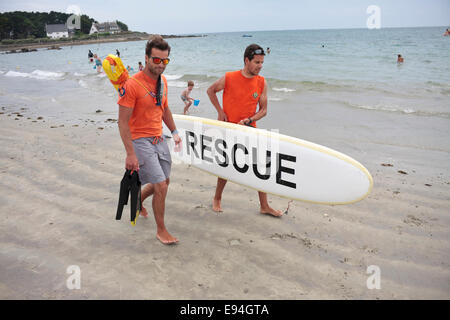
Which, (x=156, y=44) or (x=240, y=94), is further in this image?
(x=240, y=94)

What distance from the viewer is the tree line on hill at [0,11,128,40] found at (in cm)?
8612

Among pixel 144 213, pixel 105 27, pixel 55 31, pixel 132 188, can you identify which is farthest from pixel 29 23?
pixel 132 188

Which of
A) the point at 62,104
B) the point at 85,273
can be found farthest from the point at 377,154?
the point at 62,104

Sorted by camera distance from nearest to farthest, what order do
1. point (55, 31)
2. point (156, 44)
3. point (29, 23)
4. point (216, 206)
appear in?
point (156, 44), point (216, 206), point (29, 23), point (55, 31)

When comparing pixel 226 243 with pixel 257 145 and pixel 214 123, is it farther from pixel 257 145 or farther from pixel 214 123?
pixel 214 123

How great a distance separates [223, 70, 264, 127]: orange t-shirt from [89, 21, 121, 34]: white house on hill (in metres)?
122

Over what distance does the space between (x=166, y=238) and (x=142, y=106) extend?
1.27m

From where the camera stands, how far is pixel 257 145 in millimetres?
3084

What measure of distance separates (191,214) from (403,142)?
4855mm

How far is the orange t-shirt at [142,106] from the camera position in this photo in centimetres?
237

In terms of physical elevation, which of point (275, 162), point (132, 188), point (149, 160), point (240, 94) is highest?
point (240, 94)

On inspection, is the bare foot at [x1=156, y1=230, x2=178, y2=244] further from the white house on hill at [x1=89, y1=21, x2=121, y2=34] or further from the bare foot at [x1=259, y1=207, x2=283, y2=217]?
the white house on hill at [x1=89, y1=21, x2=121, y2=34]

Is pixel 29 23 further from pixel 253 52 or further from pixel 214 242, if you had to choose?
pixel 214 242

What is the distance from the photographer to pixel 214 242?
114 inches
